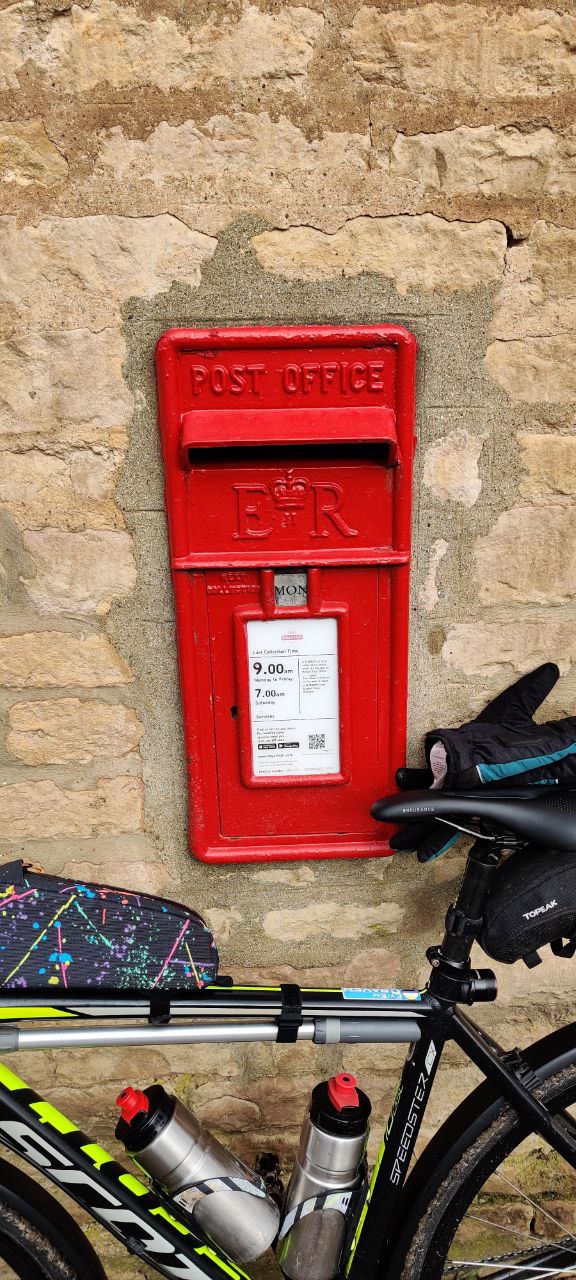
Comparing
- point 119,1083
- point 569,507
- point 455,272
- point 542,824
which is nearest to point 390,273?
point 455,272

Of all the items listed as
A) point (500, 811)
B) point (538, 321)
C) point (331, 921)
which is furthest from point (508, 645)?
point (331, 921)

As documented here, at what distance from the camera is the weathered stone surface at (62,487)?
1618 millimetres

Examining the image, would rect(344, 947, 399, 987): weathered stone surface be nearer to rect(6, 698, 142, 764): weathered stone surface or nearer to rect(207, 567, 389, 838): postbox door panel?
rect(207, 567, 389, 838): postbox door panel

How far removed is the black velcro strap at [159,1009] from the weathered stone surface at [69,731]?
1.76ft

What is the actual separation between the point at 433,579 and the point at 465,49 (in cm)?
98

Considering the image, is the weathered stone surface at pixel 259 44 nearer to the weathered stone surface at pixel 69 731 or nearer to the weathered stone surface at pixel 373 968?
the weathered stone surface at pixel 69 731

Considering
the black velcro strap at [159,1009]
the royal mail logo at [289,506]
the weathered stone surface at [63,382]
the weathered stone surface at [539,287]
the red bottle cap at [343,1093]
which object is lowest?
the red bottle cap at [343,1093]

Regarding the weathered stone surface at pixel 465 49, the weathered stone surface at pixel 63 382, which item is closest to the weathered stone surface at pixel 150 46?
the weathered stone surface at pixel 465 49

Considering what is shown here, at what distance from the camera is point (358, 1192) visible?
160 cm

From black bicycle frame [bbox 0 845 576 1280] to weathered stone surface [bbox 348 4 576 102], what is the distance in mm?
1423

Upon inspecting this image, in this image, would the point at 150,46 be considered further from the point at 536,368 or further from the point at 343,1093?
the point at 343,1093

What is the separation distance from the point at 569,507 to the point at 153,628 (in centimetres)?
92

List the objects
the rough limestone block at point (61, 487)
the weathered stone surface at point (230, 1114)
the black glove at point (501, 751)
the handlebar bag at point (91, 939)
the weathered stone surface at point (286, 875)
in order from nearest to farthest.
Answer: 1. the handlebar bag at point (91, 939)
2. the black glove at point (501, 751)
3. the rough limestone block at point (61, 487)
4. the weathered stone surface at point (286, 875)
5. the weathered stone surface at point (230, 1114)

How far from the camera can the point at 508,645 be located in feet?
5.80
